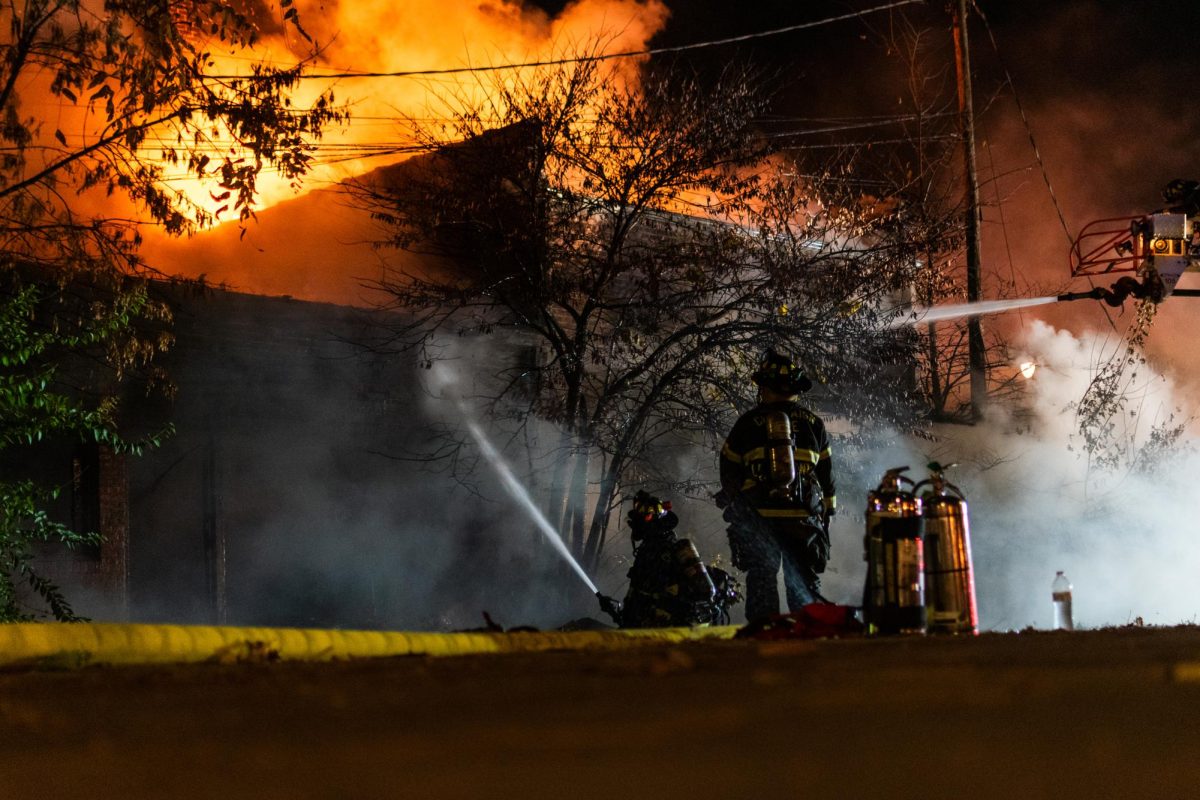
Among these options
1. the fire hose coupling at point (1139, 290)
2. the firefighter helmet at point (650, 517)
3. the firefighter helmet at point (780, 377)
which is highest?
the fire hose coupling at point (1139, 290)

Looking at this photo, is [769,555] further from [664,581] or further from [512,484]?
[512,484]

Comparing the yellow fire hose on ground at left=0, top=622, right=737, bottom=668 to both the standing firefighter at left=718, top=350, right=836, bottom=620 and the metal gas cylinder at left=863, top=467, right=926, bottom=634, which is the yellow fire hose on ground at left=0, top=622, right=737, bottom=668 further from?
the standing firefighter at left=718, top=350, right=836, bottom=620

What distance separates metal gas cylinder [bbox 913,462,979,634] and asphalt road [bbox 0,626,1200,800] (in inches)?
63.5

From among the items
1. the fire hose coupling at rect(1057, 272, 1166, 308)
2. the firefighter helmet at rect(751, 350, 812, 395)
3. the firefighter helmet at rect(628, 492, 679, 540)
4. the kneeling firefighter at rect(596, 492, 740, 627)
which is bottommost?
the kneeling firefighter at rect(596, 492, 740, 627)

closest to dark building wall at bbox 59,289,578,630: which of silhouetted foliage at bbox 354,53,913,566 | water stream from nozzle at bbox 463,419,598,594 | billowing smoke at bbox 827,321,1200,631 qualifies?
water stream from nozzle at bbox 463,419,598,594

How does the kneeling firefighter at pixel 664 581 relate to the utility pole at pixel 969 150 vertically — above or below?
below

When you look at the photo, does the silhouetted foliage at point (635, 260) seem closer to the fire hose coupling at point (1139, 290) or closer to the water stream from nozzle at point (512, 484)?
the water stream from nozzle at point (512, 484)

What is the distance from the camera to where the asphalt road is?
74.0 inches

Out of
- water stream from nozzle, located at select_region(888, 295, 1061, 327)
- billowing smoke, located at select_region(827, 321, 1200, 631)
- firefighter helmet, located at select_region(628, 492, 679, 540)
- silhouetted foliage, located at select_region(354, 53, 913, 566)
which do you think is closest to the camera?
firefighter helmet, located at select_region(628, 492, 679, 540)

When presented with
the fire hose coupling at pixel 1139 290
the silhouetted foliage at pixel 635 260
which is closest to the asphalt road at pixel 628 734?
the silhouetted foliage at pixel 635 260

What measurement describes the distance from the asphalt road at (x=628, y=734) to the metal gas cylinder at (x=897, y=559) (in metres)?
1.50

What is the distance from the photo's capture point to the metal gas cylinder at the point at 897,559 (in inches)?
152

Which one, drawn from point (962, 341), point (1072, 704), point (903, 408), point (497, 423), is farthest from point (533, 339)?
point (1072, 704)

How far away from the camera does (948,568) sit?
4008 millimetres
